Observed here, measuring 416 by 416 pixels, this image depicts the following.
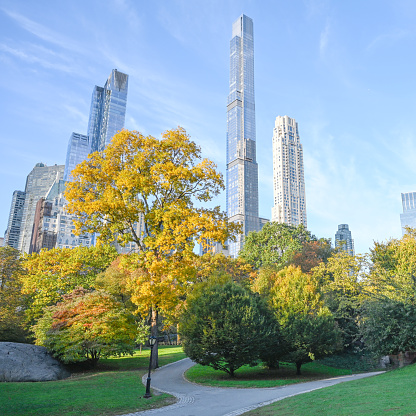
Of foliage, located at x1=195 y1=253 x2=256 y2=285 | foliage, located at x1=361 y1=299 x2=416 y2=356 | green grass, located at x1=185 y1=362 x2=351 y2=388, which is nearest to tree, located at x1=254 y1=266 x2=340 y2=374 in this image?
green grass, located at x1=185 y1=362 x2=351 y2=388

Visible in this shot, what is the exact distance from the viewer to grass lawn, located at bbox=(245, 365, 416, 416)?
29.5ft

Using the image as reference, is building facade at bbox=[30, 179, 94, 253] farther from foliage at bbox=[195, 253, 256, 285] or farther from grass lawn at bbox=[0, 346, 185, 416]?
grass lawn at bbox=[0, 346, 185, 416]

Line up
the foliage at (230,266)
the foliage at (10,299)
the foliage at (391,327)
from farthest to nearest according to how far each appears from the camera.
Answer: the foliage at (230,266)
the foliage at (10,299)
the foliage at (391,327)

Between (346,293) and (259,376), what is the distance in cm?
1395

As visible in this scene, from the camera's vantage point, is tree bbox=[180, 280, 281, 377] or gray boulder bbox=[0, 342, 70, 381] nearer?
gray boulder bbox=[0, 342, 70, 381]

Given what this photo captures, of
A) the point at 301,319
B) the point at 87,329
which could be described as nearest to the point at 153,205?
the point at 87,329

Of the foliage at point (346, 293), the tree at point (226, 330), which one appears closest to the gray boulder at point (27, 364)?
the tree at point (226, 330)

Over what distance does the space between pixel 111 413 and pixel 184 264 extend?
398 inches

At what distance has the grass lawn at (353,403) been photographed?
8.98 meters

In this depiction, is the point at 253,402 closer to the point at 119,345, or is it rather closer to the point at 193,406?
the point at 193,406

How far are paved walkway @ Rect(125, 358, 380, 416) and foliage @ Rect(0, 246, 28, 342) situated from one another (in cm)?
1537

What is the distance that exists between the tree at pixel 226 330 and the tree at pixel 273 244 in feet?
83.2

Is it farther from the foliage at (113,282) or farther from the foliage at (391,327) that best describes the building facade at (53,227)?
the foliage at (391,327)

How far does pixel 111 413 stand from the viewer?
11.5 metres
